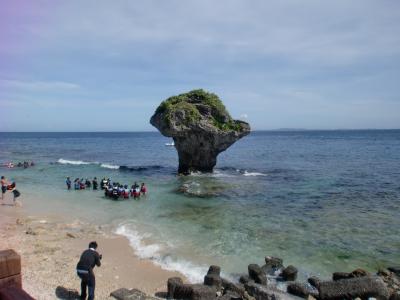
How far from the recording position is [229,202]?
28.1 metres

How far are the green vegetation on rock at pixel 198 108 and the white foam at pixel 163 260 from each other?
23.7 m

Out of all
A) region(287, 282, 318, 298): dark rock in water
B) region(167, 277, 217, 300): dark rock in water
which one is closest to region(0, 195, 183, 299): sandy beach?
region(167, 277, 217, 300): dark rock in water

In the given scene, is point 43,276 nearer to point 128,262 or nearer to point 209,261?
point 128,262

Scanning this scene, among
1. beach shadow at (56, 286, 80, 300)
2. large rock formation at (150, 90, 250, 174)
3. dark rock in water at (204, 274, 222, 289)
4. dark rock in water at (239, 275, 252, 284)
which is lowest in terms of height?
dark rock in water at (239, 275, 252, 284)

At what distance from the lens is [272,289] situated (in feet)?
41.5

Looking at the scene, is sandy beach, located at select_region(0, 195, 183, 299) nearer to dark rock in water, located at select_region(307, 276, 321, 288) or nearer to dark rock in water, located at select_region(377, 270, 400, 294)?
dark rock in water, located at select_region(307, 276, 321, 288)

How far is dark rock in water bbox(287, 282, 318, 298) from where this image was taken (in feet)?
42.4

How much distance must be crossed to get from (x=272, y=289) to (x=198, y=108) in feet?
107

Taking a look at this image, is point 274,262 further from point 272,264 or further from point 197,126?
point 197,126

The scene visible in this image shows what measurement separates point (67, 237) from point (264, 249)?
30.9 ft

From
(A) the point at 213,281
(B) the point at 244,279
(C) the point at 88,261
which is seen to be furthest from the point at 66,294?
(B) the point at 244,279

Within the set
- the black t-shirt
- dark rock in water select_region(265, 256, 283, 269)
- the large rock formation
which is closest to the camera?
the black t-shirt

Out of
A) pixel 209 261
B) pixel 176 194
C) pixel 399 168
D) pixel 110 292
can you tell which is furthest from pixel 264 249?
pixel 399 168

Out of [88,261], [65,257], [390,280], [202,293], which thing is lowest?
[390,280]
